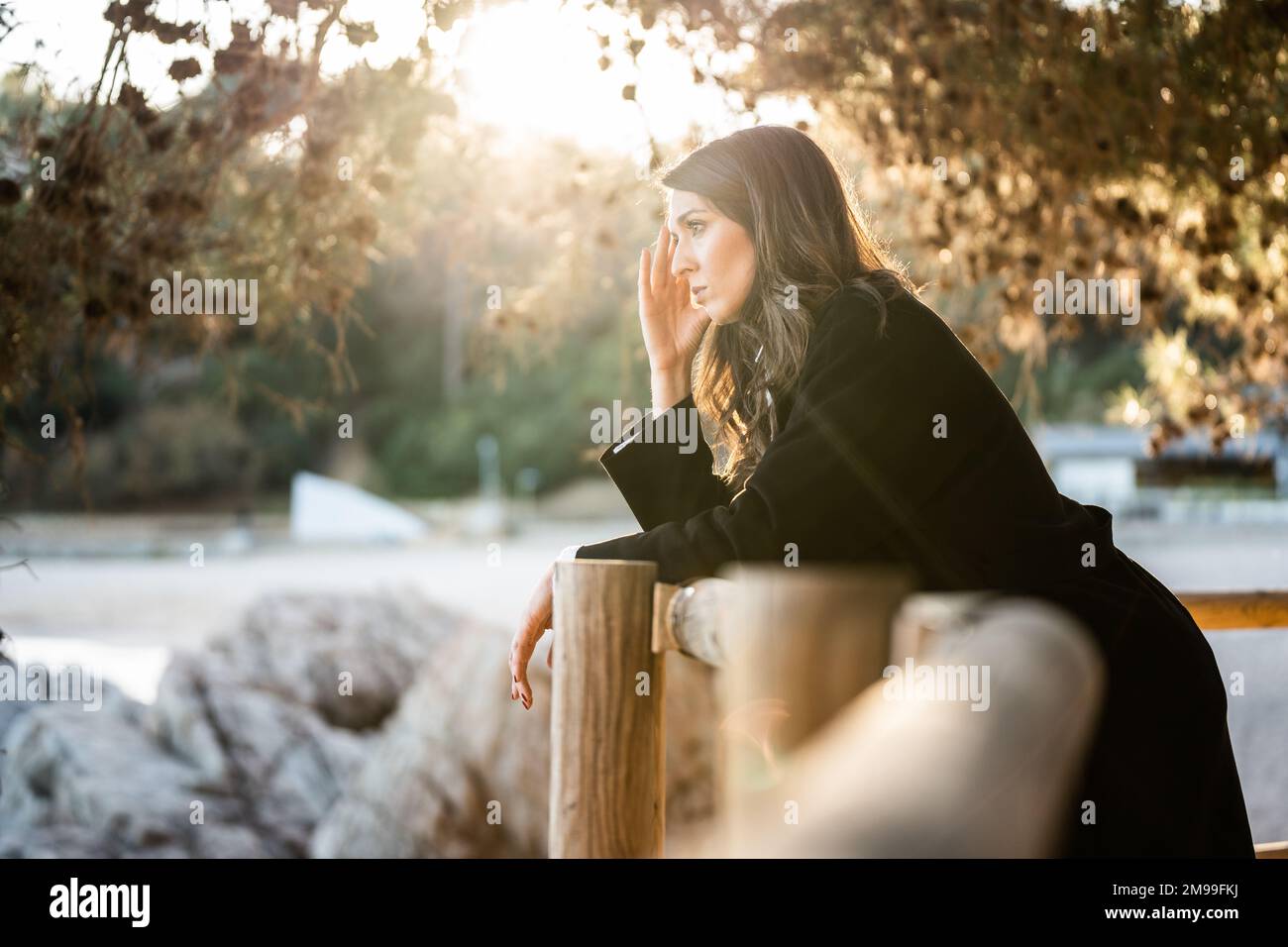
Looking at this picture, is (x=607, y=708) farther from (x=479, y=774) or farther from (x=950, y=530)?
(x=479, y=774)

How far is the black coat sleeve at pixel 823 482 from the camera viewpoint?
1.49 meters

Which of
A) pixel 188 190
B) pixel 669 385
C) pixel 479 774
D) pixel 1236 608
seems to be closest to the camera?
pixel 669 385

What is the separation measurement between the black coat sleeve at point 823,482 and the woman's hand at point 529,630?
7cm

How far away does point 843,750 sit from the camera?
1.23m

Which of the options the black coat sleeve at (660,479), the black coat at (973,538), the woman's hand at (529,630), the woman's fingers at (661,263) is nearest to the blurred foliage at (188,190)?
the woman's fingers at (661,263)

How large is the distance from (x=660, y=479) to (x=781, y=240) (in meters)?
0.42

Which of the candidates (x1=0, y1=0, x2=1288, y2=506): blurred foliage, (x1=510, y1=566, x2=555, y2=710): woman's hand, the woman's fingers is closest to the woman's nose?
the woman's fingers

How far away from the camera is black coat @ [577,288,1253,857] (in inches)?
57.4

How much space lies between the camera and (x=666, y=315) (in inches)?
84.0

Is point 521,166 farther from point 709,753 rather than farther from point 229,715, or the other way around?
point 229,715

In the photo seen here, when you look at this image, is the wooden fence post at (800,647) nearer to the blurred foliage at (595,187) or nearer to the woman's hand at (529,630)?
the woman's hand at (529,630)

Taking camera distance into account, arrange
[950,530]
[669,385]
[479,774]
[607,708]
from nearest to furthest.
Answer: [607,708] < [950,530] < [669,385] < [479,774]

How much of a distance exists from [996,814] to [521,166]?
3063 millimetres

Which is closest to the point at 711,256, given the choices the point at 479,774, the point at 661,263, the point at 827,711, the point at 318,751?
the point at 661,263
